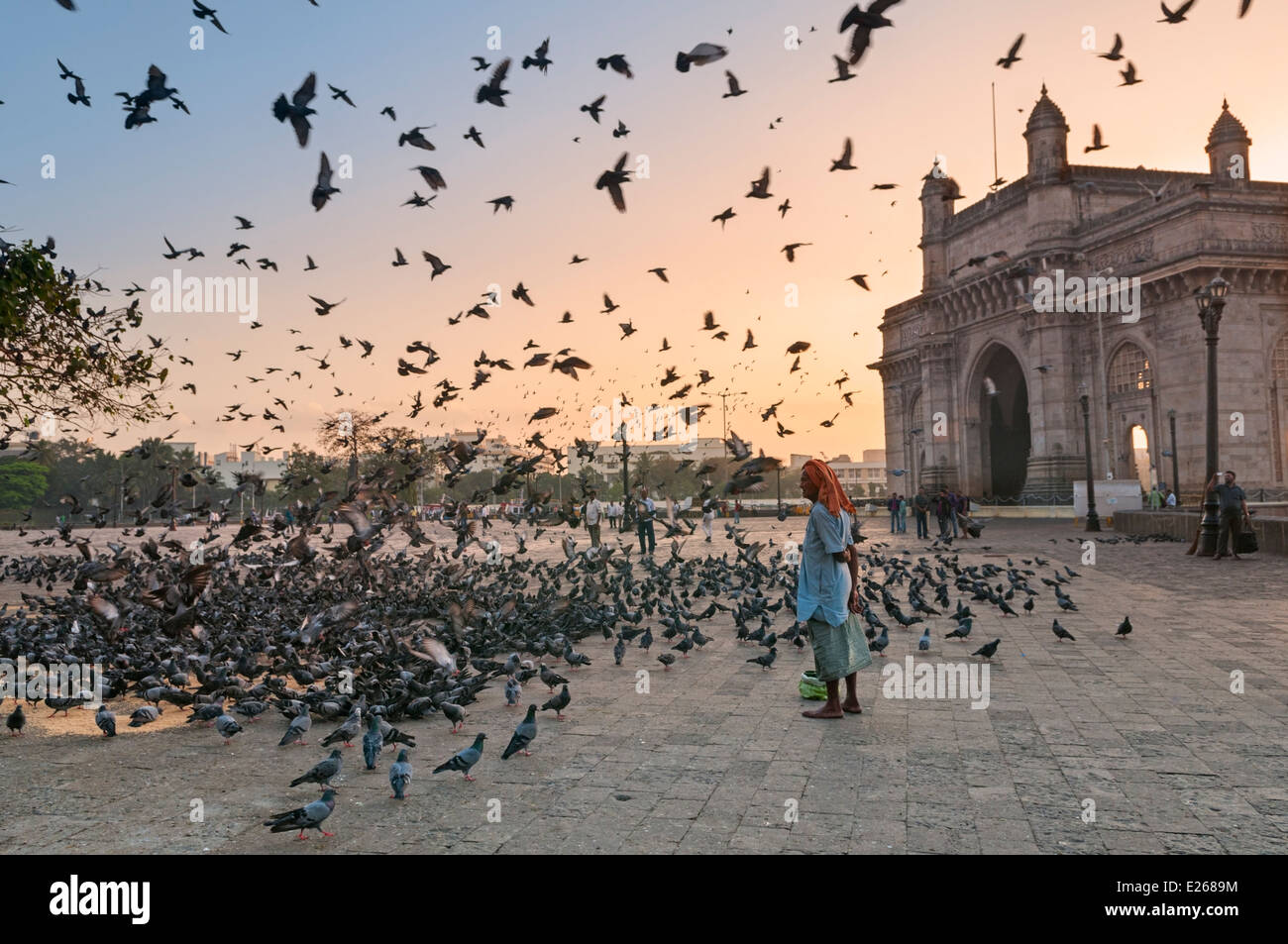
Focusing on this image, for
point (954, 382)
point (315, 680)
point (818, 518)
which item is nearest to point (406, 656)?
point (315, 680)

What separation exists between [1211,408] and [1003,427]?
116 ft

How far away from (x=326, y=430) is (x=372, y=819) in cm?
7208

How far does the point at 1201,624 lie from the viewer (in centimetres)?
1041

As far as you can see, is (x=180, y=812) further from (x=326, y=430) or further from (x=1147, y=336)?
(x=326, y=430)

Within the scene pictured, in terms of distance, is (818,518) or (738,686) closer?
(818,518)

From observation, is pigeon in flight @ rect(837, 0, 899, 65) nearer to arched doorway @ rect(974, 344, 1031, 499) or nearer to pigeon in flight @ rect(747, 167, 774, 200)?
pigeon in flight @ rect(747, 167, 774, 200)

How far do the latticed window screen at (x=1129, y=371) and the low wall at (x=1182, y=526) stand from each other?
15.2 m

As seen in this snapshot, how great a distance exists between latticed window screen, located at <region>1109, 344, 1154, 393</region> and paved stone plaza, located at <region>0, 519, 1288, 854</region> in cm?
3701

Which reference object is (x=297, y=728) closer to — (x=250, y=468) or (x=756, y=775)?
(x=756, y=775)

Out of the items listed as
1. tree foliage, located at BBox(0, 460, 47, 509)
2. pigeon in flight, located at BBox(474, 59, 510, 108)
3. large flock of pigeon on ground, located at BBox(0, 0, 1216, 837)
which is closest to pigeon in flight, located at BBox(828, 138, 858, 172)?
large flock of pigeon on ground, located at BBox(0, 0, 1216, 837)

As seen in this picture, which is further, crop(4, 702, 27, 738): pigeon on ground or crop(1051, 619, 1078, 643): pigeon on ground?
crop(1051, 619, 1078, 643): pigeon on ground

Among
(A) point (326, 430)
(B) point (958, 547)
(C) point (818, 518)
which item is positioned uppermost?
(A) point (326, 430)

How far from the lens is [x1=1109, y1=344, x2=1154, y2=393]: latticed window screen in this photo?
41.0 m

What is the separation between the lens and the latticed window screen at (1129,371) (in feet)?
135
